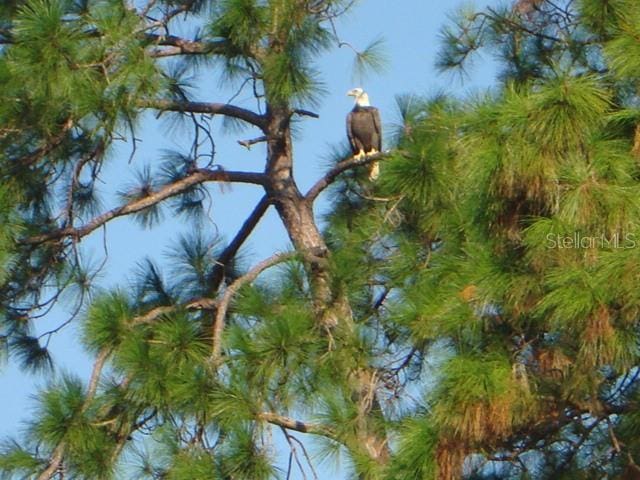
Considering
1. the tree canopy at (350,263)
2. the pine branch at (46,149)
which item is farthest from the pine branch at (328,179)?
the pine branch at (46,149)

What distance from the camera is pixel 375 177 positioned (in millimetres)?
6633

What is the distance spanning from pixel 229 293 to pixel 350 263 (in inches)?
16.9

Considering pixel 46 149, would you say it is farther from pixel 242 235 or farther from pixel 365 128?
pixel 365 128

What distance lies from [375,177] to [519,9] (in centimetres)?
85

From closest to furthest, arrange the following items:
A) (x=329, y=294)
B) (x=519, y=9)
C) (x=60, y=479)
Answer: (x=60, y=479), (x=329, y=294), (x=519, y=9)

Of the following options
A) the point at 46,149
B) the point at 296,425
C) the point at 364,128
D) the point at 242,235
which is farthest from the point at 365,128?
the point at 296,425

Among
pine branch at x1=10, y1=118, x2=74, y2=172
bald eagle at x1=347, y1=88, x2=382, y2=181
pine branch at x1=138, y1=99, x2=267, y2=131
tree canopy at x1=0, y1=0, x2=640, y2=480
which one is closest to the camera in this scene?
tree canopy at x1=0, y1=0, x2=640, y2=480

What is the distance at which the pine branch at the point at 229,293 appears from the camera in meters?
5.31

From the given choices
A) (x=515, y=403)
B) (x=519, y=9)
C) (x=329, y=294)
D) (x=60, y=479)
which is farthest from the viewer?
(x=519, y=9)

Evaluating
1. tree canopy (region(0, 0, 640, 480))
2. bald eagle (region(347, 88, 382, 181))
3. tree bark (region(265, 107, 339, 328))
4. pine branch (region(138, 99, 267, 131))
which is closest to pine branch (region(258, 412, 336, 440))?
tree canopy (region(0, 0, 640, 480))

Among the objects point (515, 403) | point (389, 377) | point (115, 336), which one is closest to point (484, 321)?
point (515, 403)

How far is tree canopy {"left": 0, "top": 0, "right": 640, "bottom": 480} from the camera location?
14.9 feet

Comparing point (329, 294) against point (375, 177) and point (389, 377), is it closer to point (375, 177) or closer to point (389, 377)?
point (389, 377)

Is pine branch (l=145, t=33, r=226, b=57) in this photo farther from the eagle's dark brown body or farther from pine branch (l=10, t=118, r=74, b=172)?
the eagle's dark brown body
